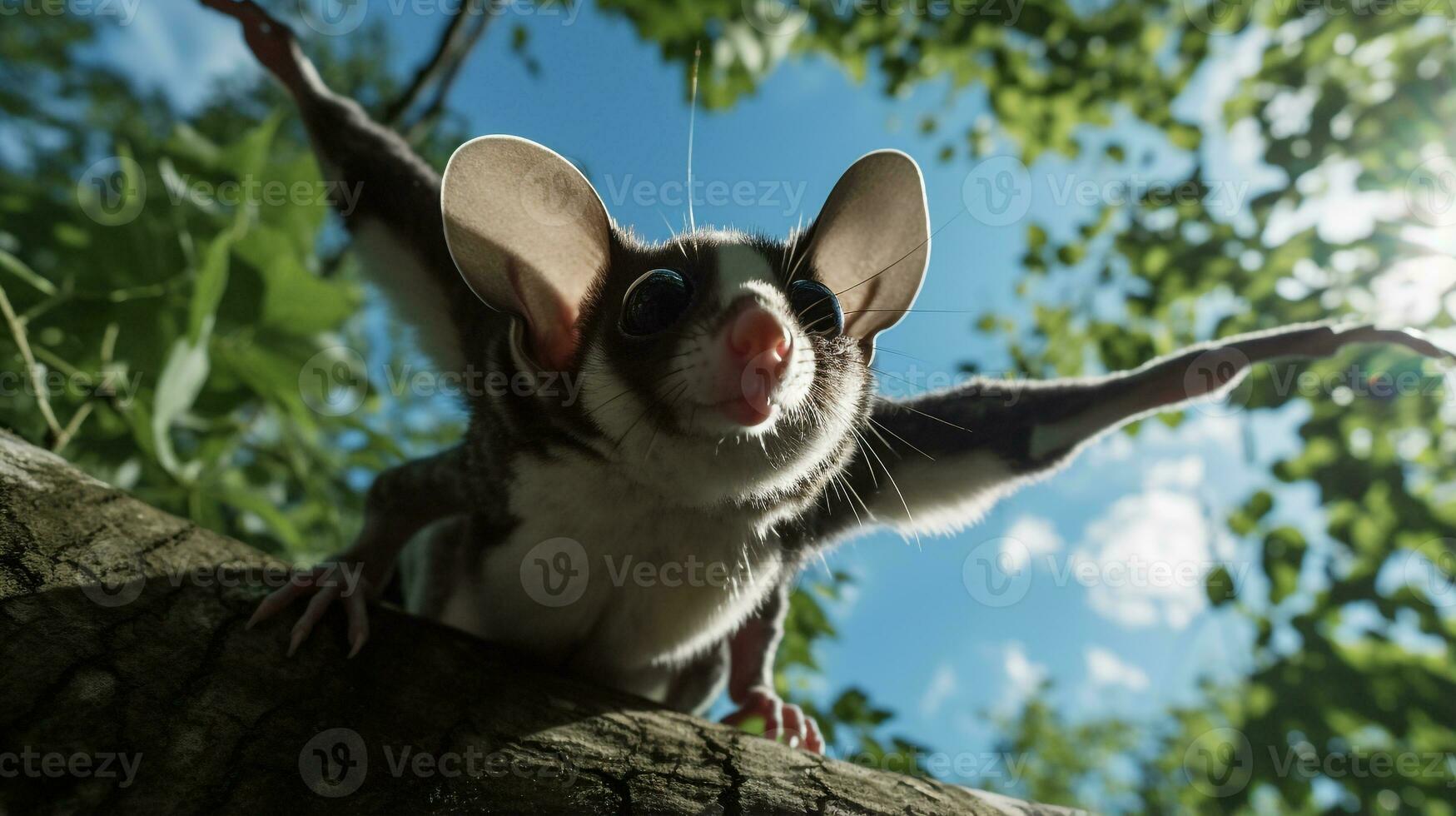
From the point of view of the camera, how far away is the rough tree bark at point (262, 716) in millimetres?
1244

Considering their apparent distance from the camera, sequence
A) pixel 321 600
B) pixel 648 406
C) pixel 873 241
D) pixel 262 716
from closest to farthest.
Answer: pixel 262 716 < pixel 321 600 < pixel 648 406 < pixel 873 241

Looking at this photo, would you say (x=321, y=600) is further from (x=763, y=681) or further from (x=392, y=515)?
(x=763, y=681)

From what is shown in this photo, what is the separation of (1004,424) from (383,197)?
1.92 metres

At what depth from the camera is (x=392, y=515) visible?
230 centimetres

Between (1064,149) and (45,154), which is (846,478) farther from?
(45,154)

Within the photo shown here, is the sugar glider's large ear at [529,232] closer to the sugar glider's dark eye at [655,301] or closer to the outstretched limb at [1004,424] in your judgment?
the sugar glider's dark eye at [655,301]

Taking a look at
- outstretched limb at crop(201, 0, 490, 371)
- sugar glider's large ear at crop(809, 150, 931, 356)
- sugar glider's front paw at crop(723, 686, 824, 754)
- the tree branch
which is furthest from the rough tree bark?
the tree branch

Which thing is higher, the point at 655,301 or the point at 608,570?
the point at 655,301

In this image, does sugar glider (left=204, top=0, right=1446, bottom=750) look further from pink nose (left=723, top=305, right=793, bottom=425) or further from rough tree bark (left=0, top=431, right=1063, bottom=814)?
rough tree bark (left=0, top=431, right=1063, bottom=814)

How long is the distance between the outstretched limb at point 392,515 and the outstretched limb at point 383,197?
0.31 metres

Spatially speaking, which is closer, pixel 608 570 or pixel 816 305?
pixel 816 305

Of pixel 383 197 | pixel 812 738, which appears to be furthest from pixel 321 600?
pixel 812 738

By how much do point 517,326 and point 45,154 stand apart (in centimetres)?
640

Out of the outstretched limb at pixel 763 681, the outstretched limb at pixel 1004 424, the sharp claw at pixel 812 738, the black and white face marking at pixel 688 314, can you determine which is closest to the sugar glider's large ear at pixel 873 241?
the black and white face marking at pixel 688 314
